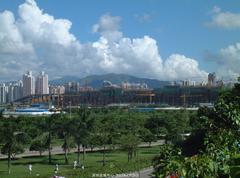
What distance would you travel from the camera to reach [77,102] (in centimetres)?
18050

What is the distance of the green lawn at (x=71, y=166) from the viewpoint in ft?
96.3

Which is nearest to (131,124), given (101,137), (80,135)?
(101,137)

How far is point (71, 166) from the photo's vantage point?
36.7m

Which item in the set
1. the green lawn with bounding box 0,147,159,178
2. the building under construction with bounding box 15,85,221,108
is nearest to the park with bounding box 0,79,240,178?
the green lawn with bounding box 0,147,159,178

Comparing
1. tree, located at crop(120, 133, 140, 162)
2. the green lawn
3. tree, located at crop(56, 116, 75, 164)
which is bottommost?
the green lawn

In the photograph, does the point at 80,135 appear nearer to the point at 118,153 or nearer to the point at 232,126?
the point at 118,153

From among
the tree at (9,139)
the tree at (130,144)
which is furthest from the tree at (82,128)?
the tree at (9,139)

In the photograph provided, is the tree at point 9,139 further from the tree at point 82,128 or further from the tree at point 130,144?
the tree at point 130,144

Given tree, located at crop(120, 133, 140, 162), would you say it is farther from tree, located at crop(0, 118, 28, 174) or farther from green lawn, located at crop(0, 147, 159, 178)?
tree, located at crop(0, 118, 28, 174)

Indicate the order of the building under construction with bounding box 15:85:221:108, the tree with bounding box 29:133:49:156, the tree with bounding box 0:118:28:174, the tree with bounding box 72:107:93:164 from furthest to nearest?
the building under construction with bounding box 15:85:221:108, the tree with bounding box 29:133:49:156, the tree with bounding box 72:107:93:164, the tree with bounding box 0:118:28:174

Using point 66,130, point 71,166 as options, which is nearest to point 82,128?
point 66,130

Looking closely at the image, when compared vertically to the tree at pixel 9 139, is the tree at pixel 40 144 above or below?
below

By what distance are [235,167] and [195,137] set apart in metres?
20.0

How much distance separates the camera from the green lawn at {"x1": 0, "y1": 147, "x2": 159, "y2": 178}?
29.3m
